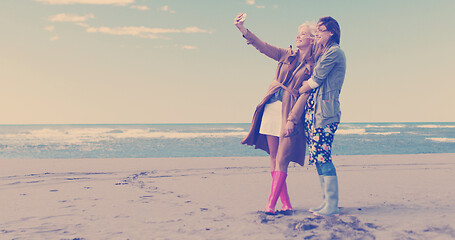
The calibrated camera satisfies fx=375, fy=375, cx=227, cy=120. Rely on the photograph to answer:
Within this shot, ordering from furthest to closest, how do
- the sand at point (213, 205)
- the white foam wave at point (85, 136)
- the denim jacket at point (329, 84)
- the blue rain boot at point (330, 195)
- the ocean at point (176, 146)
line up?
the white foam wave at point (85, 136) → the ocean at point (176, 146) → the blue rain boot at point (330, 195) → the denim jacket at point (329, 84) → the sand at point (213, 205)

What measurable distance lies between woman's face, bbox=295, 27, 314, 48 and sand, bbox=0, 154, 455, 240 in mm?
1797

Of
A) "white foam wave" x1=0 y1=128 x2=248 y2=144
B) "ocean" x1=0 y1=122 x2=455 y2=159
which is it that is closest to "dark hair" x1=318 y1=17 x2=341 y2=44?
"ocean" x1=0 y1=122 x2=455 y2=159

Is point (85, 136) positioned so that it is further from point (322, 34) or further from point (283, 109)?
point (322, 34)

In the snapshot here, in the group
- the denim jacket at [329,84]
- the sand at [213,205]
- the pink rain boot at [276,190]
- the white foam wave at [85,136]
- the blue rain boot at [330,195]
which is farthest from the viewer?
the white foam wave at [85,136]

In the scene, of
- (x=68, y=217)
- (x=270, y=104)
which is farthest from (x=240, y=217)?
(x=68, y=217)

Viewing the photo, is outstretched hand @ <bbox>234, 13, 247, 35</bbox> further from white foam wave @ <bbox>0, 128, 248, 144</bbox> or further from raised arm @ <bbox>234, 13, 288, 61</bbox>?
white foam wave @ <bbox>0, 128, 248, 144</bbox>

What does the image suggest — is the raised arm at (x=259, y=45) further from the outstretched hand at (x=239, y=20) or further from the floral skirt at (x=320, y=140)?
the floral skirt at (x=320, y=140)

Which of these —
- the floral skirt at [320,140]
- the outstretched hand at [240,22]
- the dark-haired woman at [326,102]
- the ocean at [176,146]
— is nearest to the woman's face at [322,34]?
the dark-haired woman at [326,102]

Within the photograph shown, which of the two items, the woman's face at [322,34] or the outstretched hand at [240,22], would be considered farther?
the outstretched hand at [240,22]

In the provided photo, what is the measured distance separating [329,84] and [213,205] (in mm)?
1977

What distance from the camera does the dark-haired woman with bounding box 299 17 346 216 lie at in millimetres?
3650

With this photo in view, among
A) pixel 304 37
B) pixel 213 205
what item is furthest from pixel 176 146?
pixel 304 37

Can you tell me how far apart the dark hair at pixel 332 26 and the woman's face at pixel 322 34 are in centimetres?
3

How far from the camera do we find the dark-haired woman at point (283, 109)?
3.90m
